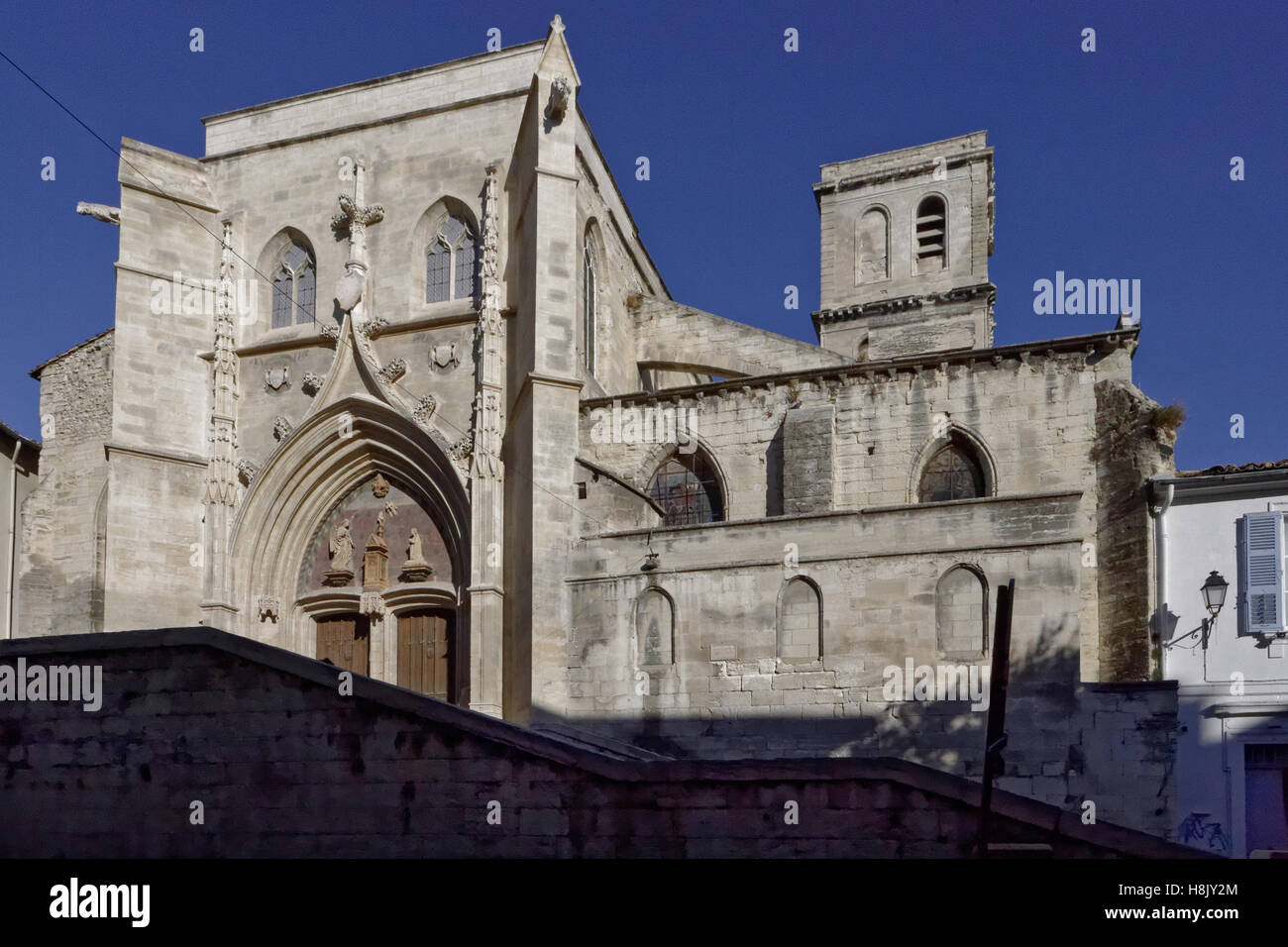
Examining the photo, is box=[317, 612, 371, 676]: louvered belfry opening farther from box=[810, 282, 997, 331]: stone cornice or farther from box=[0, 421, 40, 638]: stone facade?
box=[810, 282, 997, 331]: stone cornice

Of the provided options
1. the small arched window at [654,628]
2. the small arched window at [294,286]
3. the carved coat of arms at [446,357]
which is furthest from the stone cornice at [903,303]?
the small arched window at [654,628]

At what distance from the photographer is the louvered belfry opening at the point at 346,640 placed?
20.9 metres

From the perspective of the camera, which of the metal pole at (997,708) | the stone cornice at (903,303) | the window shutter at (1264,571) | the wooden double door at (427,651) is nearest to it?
the metal pole at (997,708)

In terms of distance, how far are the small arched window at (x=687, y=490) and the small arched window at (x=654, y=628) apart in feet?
10.9

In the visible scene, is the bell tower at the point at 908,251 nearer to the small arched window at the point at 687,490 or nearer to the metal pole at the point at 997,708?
the small arched window at the point at 687,490

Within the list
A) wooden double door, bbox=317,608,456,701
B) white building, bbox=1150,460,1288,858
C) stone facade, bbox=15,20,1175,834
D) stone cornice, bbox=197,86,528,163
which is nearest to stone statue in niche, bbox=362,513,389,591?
stone facade, bbox=15,20,1175,834

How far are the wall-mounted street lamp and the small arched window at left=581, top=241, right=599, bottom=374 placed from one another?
9820 mm

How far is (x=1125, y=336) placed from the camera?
17469mm

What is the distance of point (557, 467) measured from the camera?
1817 centimetres

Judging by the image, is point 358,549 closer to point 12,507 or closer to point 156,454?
point 156,454

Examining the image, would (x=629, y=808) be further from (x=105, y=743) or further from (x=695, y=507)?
(x=695, y=507)

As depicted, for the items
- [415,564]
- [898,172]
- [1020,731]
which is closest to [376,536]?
[415,564]

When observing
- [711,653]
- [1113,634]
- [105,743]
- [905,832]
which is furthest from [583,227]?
[905,832]
